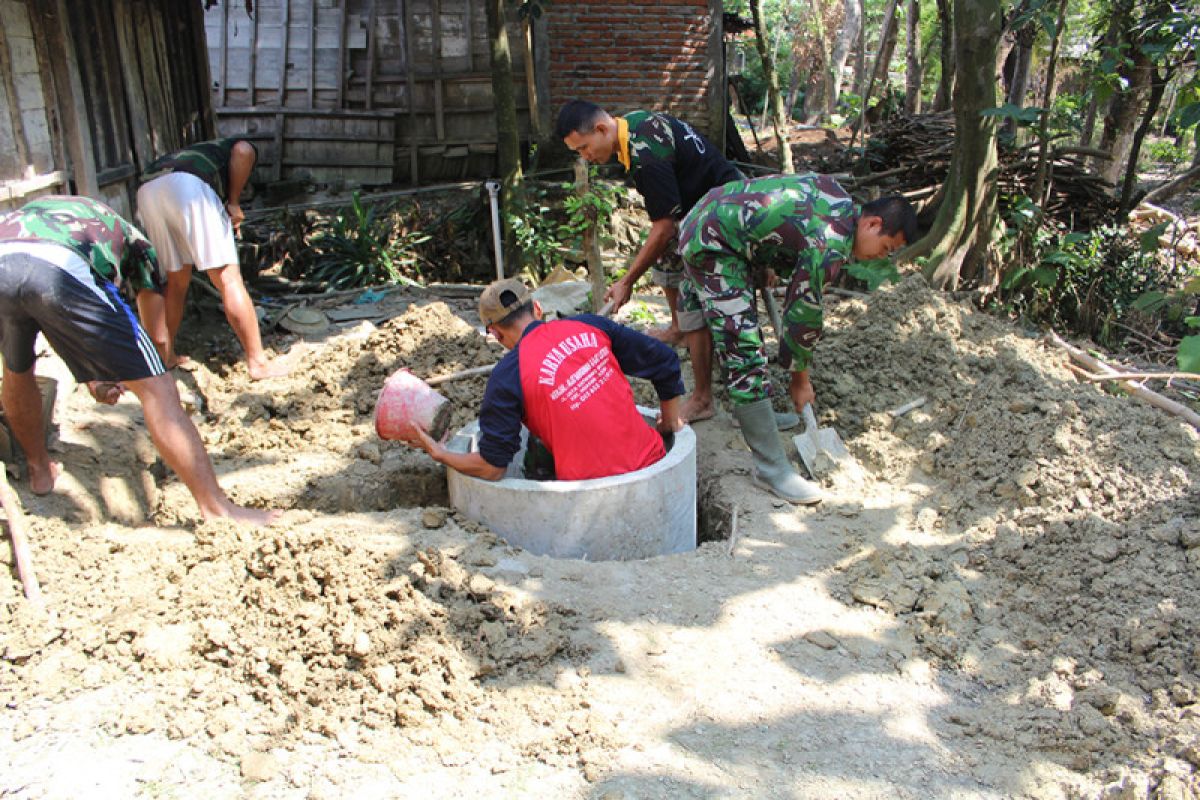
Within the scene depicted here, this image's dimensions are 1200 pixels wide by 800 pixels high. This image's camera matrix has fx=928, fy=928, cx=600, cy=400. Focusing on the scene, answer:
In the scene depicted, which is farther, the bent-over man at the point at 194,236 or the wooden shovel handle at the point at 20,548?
the bent-over man at the point at 194,236

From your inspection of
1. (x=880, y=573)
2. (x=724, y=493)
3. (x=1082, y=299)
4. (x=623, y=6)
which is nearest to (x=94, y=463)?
(x=724, y=493)

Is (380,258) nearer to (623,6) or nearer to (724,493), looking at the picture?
(623,6)

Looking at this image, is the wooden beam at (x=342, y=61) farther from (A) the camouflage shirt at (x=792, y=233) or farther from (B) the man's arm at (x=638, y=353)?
(B) the man's arm at (x=638, y=353)

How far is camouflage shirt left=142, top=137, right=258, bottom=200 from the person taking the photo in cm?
511

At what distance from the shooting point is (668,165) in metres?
4.52

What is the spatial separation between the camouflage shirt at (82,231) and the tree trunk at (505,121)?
13.7ft

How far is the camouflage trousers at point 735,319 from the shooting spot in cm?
409

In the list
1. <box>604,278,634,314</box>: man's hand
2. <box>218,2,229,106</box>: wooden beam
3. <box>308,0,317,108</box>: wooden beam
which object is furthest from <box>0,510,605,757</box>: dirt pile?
<box>218,2,229,106</box>: wooden beam

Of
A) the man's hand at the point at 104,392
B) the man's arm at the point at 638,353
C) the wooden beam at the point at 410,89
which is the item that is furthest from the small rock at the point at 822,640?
the wooden beam at the point at 410,89

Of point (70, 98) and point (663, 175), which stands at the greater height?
point (70, 98)

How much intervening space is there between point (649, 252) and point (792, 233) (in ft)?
2.81

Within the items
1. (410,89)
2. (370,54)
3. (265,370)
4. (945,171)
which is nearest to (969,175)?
(945,171)

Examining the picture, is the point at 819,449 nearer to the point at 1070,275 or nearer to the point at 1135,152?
the point at 1070,275

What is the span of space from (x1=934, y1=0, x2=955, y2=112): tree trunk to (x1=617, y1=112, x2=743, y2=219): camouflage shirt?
6.48 m
